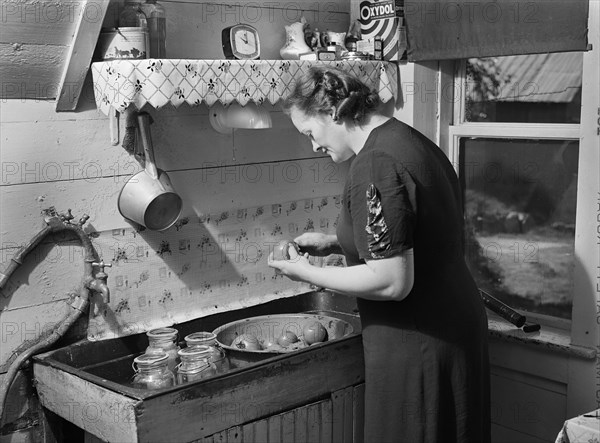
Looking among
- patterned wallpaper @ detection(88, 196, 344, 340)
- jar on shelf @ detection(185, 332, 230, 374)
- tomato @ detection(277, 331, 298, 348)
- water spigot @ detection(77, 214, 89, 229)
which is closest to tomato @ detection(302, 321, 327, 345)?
tomato @ detection(277, 331, 298, 348)

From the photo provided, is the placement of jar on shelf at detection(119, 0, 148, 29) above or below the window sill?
above

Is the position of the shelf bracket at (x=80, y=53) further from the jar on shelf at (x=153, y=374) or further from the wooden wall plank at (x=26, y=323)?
the jar on shelf at (x=153, y=374)

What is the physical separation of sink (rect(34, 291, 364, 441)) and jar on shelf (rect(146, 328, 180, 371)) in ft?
0.29

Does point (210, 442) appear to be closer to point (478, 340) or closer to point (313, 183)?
point (478, 340)

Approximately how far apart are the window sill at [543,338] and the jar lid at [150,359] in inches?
45.4

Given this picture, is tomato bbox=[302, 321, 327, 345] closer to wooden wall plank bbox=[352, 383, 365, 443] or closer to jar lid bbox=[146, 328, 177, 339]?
wooden wall plank bbox=[352, 383, 365, 443]

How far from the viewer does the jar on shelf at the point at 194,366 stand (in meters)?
2.22

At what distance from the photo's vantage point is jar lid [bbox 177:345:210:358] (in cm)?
225

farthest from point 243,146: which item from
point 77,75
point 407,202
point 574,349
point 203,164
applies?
point 574,349

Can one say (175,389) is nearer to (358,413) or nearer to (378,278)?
(378,278)

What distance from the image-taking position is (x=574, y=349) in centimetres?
253

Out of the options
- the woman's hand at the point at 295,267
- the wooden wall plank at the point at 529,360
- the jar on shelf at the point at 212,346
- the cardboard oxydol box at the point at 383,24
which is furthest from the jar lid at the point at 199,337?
the cardboard oxydol box at the point at 383,24

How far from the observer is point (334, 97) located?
196 cm

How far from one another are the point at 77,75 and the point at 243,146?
677mm
